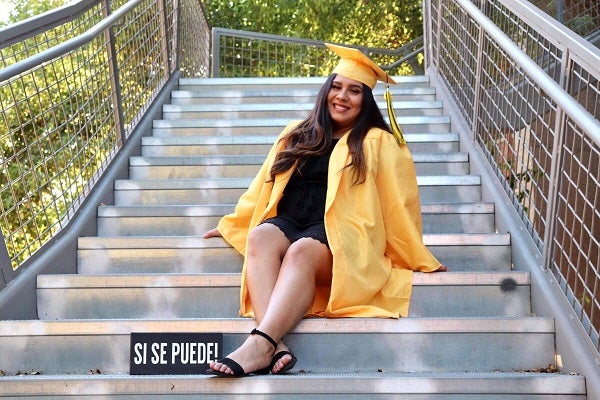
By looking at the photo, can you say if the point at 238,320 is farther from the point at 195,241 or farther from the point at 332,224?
Answer: the point at 195,241

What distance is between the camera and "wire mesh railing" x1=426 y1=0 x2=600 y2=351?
2.97 meters

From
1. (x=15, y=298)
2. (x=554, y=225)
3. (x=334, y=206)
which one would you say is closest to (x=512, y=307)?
(x=554, y=225)

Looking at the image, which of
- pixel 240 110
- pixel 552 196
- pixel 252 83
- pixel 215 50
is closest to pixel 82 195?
pixel 240 110

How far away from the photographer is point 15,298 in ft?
10.8

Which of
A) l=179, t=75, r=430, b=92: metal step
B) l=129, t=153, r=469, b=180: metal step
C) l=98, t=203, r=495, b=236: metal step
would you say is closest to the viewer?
l=98, t=203, r=495, b=236: metal step

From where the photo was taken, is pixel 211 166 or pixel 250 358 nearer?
pixel 250 358

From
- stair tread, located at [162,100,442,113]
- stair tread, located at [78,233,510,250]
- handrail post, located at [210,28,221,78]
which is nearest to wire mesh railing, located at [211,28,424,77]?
handrail post, located at [210,28,221,78]

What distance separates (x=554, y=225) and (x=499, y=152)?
1100mm

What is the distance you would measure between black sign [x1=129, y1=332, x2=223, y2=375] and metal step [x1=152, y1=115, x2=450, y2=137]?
272 centimetres

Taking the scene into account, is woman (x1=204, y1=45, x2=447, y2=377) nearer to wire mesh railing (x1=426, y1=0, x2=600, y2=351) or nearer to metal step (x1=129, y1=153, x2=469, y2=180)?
wire mesh railing (x1=426, y1=0, x2=600, y2=351)

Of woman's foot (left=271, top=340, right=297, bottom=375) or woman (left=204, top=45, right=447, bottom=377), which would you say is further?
woman (left=204, top=45, right=447, bottom=377)

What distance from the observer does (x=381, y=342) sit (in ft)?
9.85

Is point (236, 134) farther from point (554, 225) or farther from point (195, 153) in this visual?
point (554, 225)

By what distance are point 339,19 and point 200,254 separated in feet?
35.7
